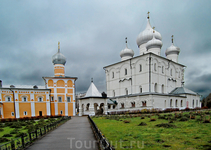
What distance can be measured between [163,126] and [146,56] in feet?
80.3

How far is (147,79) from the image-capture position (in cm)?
3262

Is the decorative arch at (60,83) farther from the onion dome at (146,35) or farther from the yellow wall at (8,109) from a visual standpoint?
the onion dome at (146,35)

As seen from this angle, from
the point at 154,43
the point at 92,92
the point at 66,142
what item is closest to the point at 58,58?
the point at 92,92

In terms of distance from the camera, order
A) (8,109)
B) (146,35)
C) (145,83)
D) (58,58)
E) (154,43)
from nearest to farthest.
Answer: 1. (8,109)
2. (145,83)
3. (58,58)
4. (154,43)
5. (146,35)

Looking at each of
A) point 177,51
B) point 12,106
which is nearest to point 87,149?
point 12,106

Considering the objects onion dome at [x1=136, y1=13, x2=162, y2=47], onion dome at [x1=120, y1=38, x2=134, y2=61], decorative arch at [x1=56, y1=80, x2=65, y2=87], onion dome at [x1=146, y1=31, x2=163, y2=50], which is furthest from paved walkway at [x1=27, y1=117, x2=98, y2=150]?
onion dome at [x1=120, y1=38, x2=134, y2=61]

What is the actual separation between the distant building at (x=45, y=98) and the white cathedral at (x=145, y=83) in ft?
11.3

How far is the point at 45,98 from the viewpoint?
2988 cm

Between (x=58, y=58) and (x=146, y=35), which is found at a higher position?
(x=146, y=35)

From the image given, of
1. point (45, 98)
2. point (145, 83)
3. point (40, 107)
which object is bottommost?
point (40, 107)

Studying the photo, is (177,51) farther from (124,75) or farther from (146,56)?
(124,75)

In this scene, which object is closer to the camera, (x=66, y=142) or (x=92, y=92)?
(x=66, y=142)

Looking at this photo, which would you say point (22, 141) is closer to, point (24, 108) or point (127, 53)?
point (24, 108)

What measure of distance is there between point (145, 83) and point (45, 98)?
19.2m
